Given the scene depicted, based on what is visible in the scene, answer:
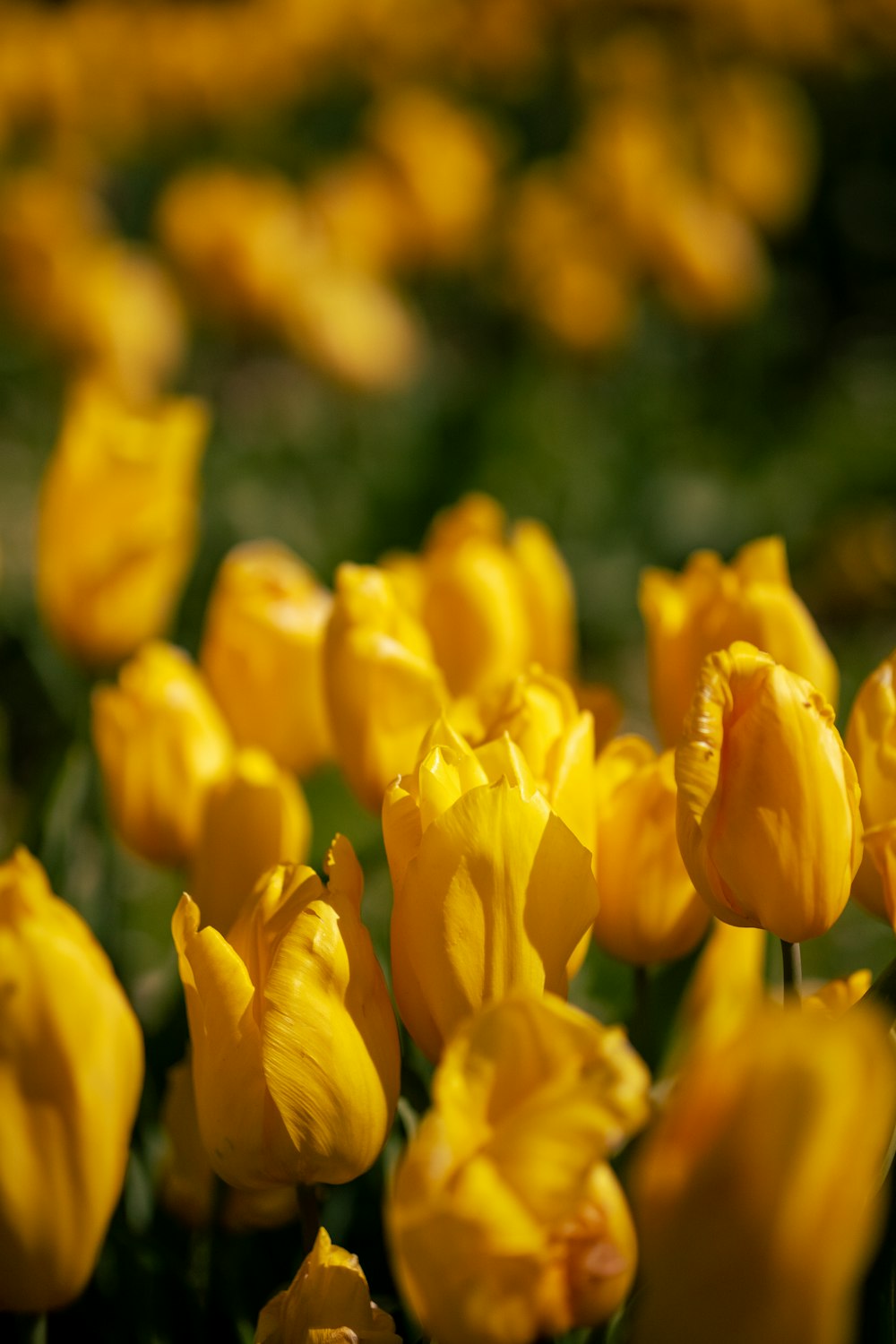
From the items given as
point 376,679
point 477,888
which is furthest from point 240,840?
point 477,888

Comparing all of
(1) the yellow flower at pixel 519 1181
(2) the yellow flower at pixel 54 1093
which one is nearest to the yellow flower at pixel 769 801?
(1) the yellow flower at pixel 519 1181

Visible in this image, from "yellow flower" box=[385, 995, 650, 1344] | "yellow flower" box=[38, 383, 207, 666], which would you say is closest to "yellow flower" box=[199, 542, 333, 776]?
"yellow flower" box=[38, 383, 207, 666]

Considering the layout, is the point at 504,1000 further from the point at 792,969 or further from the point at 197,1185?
the point at 197,1185

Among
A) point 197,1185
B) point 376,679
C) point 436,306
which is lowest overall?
point 436,306

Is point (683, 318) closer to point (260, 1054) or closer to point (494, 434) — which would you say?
point (494, 434)

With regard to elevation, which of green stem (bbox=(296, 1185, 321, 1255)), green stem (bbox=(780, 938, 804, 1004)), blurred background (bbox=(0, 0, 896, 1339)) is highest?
green stem (bbox=(780, 938, 804, 1004))

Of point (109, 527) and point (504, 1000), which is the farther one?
point (109, 527)

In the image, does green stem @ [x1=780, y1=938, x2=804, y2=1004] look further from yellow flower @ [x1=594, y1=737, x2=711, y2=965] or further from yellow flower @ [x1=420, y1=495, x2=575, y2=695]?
yellow flower @ [x1=420, y1=495, x2=575, y2=695]
